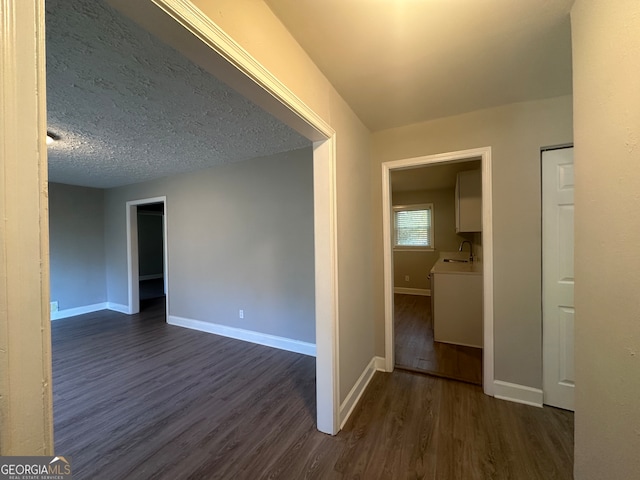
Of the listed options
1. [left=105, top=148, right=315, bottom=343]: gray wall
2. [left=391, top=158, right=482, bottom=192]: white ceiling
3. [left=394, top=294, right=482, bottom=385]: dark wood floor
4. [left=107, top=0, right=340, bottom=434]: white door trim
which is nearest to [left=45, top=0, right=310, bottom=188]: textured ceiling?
[left=105, top=148, right=315, bottom=343]: gray wall

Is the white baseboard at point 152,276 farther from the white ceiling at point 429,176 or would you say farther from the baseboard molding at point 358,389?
the baseboard molding at point 358,389

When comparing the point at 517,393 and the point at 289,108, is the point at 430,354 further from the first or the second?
the point at 289,108

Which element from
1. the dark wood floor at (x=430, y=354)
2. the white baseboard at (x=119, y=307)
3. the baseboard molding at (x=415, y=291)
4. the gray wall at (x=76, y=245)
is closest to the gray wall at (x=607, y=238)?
the dark wood floor at (x=430, y=354)

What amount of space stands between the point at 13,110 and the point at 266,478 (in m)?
1.86

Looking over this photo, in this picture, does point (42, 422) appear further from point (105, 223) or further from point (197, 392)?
point (105, 223)

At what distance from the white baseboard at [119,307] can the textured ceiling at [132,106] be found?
2.54 meters

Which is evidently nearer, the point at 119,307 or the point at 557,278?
the point at 557,278

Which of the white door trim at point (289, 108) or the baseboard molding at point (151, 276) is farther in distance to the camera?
the baseboard molding at point (151, 276)

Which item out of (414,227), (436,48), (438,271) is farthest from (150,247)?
(436,48)

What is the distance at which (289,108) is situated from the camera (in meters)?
1.27

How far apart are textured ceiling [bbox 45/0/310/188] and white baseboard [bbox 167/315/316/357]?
229 centimetres

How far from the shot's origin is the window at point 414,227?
5676mm

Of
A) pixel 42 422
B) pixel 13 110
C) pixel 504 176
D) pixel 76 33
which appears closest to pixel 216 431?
pixel 42 422

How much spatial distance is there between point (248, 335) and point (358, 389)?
5.80ft
